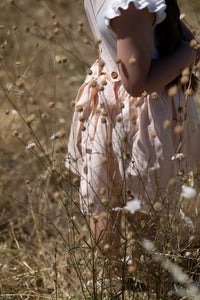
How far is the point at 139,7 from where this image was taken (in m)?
0.86

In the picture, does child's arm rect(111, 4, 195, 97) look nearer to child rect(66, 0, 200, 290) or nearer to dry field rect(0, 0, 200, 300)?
child rect(66, 0, 200, 290)

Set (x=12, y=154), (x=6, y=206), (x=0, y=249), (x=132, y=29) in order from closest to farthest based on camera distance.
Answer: (x=132, y=29), (x=0, y=249), (x=6, y=206), (x=12, y=154)

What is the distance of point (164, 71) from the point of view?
3.13ft

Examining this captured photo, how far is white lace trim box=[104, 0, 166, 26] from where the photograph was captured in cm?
86

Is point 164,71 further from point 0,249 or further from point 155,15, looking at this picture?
point 0,249

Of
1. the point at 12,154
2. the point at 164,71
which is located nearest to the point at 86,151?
the point at 164,71

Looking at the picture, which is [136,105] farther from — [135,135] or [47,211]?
[47,211]

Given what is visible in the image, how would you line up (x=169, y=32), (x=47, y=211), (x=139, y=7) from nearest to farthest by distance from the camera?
1. (x=139, y=7)
2. (x=169, y=32)
3. (x=47, y=211)

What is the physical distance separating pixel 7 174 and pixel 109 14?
1.21 m

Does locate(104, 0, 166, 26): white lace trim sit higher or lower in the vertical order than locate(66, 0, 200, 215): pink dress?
higher

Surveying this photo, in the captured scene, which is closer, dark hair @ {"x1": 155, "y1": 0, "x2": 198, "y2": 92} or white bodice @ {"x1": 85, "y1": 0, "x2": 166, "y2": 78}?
white bodice @ {"x1": 85, "y1": 0, "x2": 166, "y2": 78}

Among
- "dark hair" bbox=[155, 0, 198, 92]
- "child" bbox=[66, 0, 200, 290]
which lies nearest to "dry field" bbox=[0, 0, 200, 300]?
"child" bbox=[66, 0, 200, 290]

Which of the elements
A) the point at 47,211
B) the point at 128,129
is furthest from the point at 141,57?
the point at 47,211

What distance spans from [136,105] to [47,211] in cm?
103
